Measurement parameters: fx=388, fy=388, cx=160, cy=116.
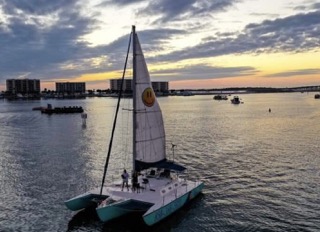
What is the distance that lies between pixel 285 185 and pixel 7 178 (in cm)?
2888

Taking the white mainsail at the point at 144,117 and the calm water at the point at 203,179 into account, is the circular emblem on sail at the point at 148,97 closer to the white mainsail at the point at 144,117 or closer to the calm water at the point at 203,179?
the white mainsail at the point at 144,117

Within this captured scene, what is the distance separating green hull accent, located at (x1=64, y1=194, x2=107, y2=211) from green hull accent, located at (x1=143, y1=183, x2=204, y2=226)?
458cm

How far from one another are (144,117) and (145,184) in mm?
5418

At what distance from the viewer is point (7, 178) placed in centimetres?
4178

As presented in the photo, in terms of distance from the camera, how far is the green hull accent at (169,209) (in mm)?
26656

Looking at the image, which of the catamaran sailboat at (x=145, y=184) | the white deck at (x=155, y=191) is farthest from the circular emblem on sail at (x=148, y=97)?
the white deck at (x=155, y=191)

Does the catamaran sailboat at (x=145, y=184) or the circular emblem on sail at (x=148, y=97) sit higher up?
the circular emblem on sail at (x=148, y=97)

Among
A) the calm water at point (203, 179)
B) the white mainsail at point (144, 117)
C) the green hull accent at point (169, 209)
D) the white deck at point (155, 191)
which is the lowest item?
the calm water at point (203, 179)

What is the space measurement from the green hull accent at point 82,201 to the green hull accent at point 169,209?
4580 mm

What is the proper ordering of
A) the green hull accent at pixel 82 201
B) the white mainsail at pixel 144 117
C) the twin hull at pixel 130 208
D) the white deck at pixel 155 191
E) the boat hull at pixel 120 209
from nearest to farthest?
the twin hull at pixel 130 208 < the boat hull at pixel 120 209 < the white deck at pixel 155 191 < the green hull accent at pixel 82 201 < the white mainsail at pixel 144 117

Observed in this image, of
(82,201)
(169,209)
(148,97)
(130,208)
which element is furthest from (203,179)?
(82,201)

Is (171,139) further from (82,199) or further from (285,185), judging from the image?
(82,199)

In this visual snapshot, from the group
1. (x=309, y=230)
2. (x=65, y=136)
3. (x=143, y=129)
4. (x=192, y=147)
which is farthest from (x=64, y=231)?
(x=65, y=136)

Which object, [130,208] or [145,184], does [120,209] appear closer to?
[130,208]
